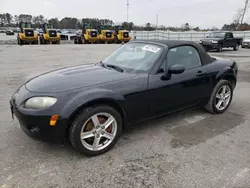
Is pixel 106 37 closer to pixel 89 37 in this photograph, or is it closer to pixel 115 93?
pixel 89 37

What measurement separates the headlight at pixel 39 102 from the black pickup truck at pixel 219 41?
17.6 m

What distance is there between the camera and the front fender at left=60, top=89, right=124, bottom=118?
2523 millimetres

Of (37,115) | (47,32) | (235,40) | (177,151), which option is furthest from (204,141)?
(47,32)

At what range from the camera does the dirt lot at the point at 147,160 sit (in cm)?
238

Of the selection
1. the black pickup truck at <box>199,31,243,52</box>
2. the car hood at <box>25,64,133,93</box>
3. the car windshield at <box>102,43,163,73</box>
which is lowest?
the car hood at <box>25,64,133,93</box>

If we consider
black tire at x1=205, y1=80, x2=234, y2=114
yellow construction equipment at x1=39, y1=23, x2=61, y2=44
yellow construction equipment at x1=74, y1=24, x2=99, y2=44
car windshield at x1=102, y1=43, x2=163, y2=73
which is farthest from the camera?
yellow construction equipment at x1=74, y1=24, x2=99, y2=44

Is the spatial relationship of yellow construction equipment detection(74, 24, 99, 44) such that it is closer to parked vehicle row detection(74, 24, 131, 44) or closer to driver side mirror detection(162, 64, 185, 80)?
parked vehicle row detection(74, 24, 131, 44)

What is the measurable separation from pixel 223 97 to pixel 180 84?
56.2 inches

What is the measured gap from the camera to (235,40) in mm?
19188

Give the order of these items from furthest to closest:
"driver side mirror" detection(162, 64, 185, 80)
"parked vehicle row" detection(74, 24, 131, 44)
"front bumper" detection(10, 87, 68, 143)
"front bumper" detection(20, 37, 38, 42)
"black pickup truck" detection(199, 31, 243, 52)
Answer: "parked vehicle row" detection(74, 24, 131, 44)
"front bumper" detection(20, 37, 38, 42)
"black pickup truck" detection(199, 31, 243, 52)
"driver side mirror" detection(162, 64, 185, 80)
"front bumper" detection(10, 87, 68, 143)

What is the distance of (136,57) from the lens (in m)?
3.59

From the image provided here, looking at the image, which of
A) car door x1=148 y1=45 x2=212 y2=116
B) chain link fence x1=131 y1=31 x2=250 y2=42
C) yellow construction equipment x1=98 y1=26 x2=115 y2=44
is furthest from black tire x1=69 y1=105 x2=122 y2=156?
yellow construction equipment x1=98 y1=26 x2=115 y2=44

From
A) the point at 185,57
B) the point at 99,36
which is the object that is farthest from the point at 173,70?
the point at 99,36

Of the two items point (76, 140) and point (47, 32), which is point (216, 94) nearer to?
point (76, 140)
